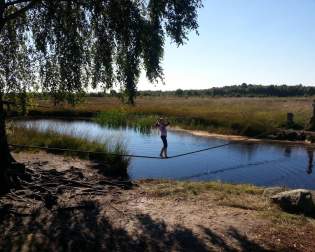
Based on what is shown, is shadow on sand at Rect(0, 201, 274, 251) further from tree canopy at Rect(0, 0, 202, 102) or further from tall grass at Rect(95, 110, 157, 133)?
tall grass at Rect(95, 110, 157, 133)

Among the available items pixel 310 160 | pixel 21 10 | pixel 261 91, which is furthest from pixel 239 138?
pixel 261 91

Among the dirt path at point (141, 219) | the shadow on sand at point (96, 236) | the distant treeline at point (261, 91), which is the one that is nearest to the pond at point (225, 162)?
the dirt path at point (141, 219)

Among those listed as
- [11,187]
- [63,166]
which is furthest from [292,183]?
[11,187]

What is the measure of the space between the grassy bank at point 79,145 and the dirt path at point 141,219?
14.6 ft

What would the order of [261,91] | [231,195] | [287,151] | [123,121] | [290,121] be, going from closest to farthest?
[231,195] → [287,151] → [290,121] → [123,121] → [261,91]

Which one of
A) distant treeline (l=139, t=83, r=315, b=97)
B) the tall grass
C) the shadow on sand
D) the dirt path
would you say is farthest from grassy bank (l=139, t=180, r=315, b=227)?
distant treeline (l=139, t=83, r=315, b=97)

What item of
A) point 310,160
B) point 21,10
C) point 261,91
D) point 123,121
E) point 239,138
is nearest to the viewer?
point 21,10

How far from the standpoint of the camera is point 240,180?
68.6ft

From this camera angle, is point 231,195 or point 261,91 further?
point 261,91

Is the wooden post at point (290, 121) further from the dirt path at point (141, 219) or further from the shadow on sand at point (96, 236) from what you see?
the shadow on sand at point (96, 236)

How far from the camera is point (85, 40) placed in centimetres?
1418

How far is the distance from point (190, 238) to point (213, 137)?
26.3 meters

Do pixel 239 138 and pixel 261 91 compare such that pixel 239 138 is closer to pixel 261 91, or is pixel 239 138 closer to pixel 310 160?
pixel 310 160

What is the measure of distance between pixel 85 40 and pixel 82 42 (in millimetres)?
187
